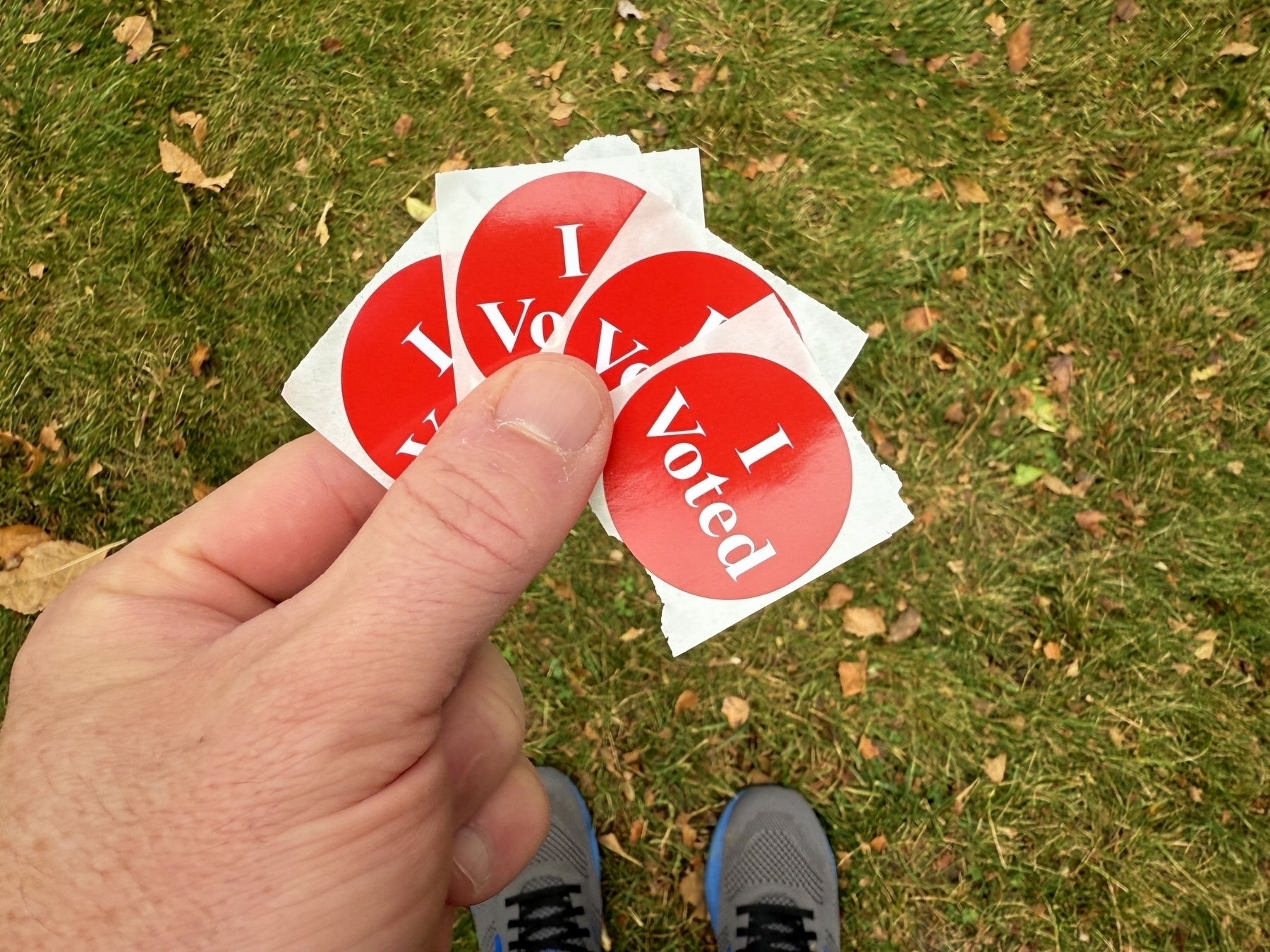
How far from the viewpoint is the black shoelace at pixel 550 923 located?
2.52 meters

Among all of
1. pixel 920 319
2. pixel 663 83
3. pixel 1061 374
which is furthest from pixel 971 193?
pixel 663 83

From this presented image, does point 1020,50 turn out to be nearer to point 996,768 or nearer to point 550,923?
point 996,768

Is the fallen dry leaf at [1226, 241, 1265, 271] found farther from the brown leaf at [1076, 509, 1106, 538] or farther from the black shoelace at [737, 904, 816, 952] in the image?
the black shoelace at [737, 904, 816, 952]

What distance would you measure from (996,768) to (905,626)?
1.63 ft

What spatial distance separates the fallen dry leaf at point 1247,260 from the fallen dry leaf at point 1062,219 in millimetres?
461

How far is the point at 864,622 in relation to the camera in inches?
96.6

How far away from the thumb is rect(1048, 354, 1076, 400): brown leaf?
1.75 m

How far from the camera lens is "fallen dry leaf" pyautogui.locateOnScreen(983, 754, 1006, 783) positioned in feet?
7.93

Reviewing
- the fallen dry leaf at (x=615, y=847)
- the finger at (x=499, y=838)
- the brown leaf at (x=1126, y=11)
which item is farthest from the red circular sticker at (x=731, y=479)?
the brown leaf at (x=1126, y=11)

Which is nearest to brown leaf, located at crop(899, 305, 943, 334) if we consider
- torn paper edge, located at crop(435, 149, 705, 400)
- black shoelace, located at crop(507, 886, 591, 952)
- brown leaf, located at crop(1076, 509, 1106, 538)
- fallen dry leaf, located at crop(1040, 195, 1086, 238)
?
fallen dry leaf, located at crop(1040, 195, 1086, 238)

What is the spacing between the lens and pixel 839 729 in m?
2.46

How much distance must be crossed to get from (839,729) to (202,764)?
1.84 metres

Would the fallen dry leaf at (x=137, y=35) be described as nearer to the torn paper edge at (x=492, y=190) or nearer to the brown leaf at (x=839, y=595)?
the torn paper edge at (x=492, y=190)

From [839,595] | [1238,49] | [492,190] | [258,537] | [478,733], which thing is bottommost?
[839,595]
